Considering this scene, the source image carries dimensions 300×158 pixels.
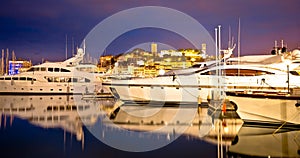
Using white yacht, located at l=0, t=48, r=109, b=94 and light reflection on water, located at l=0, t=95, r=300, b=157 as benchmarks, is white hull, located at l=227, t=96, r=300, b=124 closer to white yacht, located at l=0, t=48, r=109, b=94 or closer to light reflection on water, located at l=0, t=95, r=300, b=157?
light reflection on water, located at l=0, t=95, r=300, b=157

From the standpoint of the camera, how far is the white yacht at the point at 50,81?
182 ft

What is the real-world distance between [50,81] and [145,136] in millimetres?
44040

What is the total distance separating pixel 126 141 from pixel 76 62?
47.8 meters

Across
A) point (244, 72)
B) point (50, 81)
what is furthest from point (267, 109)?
point (50, 81)

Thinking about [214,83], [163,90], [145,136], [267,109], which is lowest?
[145,136]

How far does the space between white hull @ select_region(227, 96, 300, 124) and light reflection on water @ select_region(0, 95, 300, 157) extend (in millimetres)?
467

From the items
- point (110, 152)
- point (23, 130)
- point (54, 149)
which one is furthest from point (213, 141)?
point (23, 130)

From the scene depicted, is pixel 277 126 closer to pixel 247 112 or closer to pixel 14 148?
pixel 247 112

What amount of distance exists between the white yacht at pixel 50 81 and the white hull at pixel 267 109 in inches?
1463

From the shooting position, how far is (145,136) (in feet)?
50.1

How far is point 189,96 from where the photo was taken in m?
30.0

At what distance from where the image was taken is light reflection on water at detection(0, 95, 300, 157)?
12.0 m

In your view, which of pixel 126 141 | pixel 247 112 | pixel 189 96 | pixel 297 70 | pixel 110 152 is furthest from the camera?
pixel 189 96

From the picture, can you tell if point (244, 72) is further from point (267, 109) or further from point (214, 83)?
point (267, 109)
